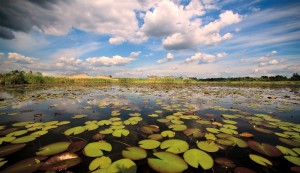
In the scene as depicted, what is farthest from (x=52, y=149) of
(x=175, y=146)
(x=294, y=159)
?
(x=294, y=159)

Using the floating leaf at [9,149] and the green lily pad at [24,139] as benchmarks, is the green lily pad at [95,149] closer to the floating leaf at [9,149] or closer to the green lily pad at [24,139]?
the floating leaf at [9,149]

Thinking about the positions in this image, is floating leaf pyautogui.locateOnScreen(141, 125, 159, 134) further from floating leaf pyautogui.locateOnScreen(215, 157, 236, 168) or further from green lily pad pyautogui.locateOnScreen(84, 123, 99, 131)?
floating leaf pyautogui.locateOnScreen(215, 157, 236, 168)

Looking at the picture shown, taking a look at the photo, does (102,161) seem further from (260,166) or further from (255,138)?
(255,138)

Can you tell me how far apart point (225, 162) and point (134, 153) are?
153 cm

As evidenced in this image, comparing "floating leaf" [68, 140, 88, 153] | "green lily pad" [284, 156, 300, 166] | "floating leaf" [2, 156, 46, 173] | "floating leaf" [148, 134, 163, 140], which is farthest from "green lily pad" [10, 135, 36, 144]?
"green lily pad" [284, 156, 300, 166]

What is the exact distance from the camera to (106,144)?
276 cm

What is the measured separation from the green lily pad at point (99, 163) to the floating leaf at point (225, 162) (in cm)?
178

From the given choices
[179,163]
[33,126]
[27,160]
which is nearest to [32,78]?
[33,126]

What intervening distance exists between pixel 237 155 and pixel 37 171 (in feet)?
10.7

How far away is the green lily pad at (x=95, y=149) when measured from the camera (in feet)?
7.89

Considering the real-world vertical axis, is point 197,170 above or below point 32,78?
below

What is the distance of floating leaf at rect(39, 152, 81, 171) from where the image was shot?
203cm

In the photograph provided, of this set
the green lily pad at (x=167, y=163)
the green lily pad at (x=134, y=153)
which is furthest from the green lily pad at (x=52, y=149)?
the green lily pad at (x=167, y=163)

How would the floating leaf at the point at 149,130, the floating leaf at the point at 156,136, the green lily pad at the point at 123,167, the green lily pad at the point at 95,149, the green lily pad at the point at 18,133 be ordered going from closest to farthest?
the green lily pad at the point at 123,167 < the green lily pad at the point at 95,149 < the floating leaf at the point at 156,136 < the green lily pad at the point at 18,133 < the floating leaf at the point at 149,130
